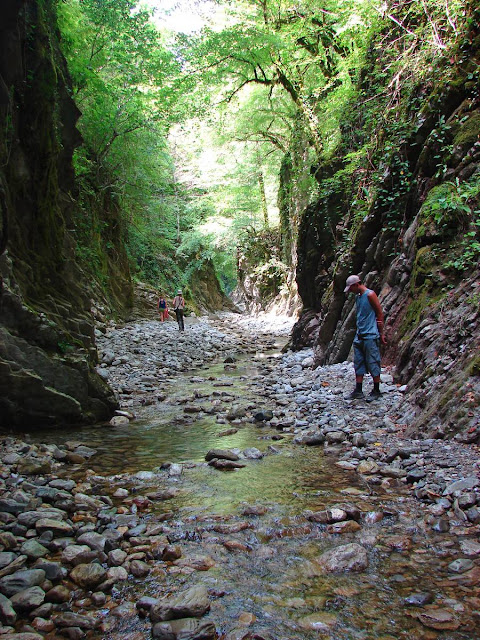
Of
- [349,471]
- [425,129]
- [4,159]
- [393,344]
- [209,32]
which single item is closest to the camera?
[349,471]

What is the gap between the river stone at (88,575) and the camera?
2416 mm

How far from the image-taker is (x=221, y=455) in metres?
4.60

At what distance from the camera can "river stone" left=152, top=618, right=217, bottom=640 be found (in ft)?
6.60

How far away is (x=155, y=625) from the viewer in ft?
6.82

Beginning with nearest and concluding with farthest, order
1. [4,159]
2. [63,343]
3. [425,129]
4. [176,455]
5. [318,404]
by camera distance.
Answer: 1. [176,455]
2. [4,159]
3. [63,343]
4. [318,404]
5. [425,129]

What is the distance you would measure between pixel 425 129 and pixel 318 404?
17.3 feet

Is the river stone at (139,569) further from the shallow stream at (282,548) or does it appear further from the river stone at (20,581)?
the river stone at (20,581)

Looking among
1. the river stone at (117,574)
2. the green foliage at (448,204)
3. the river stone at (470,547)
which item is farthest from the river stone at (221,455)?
the green foliage at (448,204)

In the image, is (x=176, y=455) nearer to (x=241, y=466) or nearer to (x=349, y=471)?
(x=241, y=466)

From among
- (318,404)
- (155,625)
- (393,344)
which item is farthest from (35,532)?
(393,344)

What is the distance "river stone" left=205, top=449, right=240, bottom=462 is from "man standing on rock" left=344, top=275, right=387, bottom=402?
251 centimetres

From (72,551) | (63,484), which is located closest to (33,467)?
(63,484)

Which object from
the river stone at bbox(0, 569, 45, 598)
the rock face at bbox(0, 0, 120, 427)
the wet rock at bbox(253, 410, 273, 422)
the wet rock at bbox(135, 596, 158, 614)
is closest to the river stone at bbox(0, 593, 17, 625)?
the river stone at bbox(0, 569, 45, 598)

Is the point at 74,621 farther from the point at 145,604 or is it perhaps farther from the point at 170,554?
the point at 170,554
